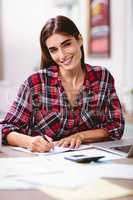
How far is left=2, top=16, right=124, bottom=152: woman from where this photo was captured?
1.98 meters

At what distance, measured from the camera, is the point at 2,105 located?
465 centimetres

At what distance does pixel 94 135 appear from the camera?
6.44 feet

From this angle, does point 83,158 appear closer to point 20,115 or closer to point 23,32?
point 20,115

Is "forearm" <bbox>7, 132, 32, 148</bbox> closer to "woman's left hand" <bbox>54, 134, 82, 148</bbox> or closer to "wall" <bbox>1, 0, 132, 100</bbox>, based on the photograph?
"woman's left hand" <bbox>54, 134, 82, 148</bbox>

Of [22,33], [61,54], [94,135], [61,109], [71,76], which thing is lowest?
[94,135]

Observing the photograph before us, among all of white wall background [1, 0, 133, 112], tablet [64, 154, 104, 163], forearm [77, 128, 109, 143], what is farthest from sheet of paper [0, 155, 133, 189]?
white wall background [1, 0, 133, 112]

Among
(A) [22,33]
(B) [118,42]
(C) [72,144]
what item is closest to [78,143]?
(C) [72,144]

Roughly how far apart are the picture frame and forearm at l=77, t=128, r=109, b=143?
78.1 inches

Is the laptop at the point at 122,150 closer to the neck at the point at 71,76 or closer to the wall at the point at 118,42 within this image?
the neck at the point at 71,76

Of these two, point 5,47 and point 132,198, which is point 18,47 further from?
point 132,198

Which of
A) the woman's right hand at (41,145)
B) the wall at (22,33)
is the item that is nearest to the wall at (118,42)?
the wall at (22,33)

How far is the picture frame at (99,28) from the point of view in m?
3.87

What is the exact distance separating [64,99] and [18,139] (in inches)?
13.3

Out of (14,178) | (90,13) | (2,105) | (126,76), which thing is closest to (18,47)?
(2,105)
